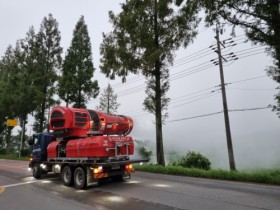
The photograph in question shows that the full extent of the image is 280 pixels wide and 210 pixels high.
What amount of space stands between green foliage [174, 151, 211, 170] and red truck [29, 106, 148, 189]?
7662 millimetres

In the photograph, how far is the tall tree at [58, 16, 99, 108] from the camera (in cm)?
3309

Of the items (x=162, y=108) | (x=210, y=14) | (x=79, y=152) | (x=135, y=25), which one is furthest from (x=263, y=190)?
(x=135, y=25)

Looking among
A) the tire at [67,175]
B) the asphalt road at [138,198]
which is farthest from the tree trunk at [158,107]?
the tire at [67,175]

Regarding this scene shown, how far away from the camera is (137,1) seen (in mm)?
20500

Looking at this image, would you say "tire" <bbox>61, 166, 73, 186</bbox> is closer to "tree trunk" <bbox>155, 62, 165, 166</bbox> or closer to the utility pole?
"tree trunk" <bbox>155, 62, 165, 166</bbox>

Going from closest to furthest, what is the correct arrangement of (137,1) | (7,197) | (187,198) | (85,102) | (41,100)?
(187,198) → (7,197) → (137,1) → (85,102) → (41,100)

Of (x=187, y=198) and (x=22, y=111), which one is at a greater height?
(x=22, y=111)

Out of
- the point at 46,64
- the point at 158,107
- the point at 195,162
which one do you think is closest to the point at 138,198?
the point at 195,162

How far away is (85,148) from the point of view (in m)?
11.7

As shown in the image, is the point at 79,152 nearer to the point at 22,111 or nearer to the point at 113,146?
the point at 113,146

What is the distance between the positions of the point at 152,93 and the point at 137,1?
6.89 meters

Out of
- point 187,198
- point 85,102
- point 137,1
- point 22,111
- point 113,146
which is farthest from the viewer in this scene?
point 22,111

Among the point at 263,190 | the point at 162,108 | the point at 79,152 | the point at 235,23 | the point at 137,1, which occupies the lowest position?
the point at 263,190

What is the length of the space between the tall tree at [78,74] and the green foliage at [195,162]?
658 inches
